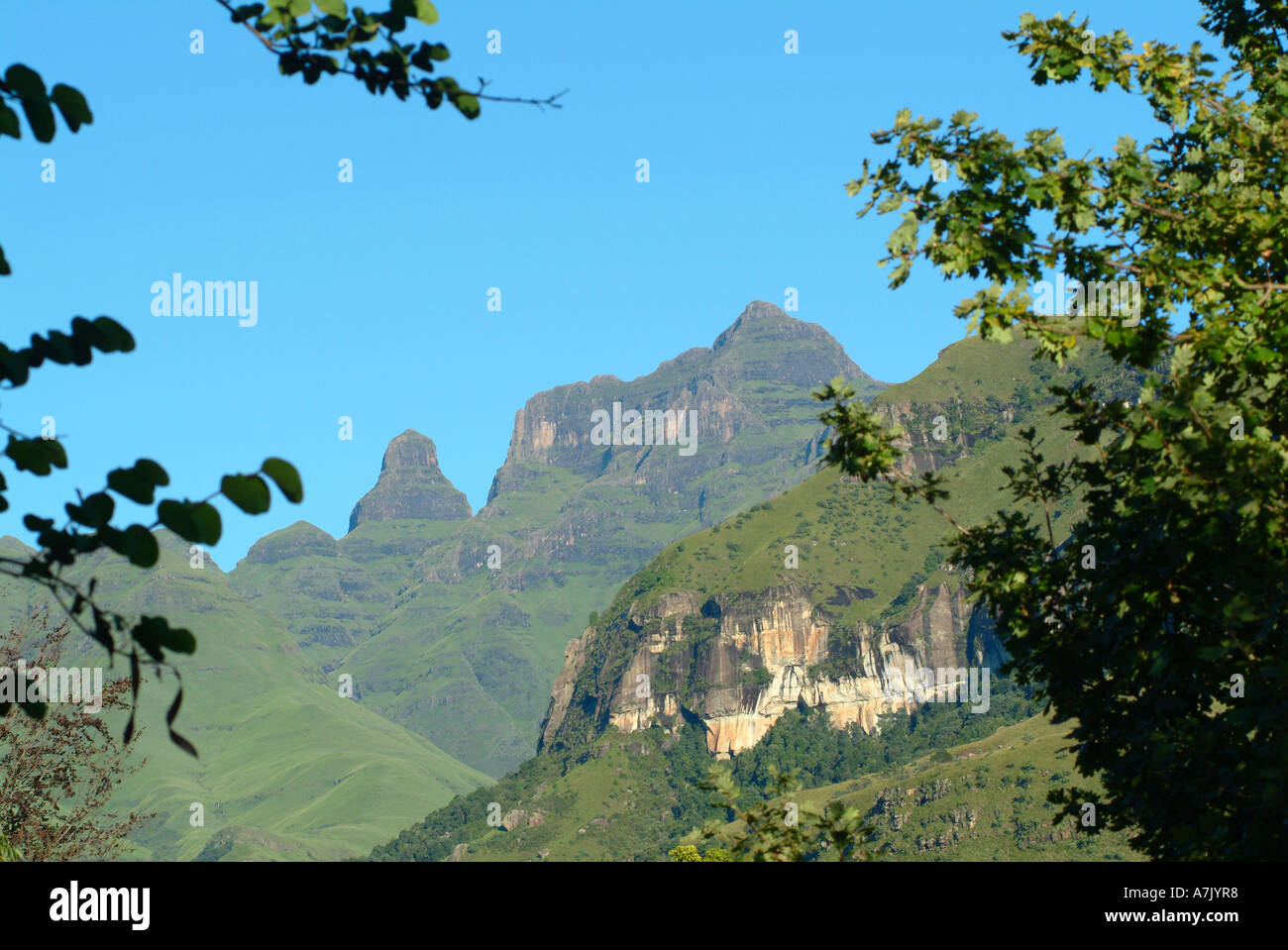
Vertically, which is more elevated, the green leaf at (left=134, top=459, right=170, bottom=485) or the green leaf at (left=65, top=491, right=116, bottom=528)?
the green leaf at (left=134, top=459, right=170, bottom=485)

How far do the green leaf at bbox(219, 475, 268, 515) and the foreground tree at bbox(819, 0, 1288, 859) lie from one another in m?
5.99

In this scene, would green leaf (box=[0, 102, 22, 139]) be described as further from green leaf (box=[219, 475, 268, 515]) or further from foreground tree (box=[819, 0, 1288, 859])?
foreground tree (box=[819, 0, 1288, 859])

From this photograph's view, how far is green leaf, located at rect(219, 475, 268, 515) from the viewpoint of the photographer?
10.4 feet

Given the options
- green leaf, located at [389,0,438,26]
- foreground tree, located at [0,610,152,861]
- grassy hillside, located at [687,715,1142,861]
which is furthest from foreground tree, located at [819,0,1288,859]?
grassy hillside, located at [687,715,1142,861]

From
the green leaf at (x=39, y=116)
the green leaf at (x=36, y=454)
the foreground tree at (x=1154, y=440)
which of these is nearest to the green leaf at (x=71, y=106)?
the green leaf at (x=39, y=116)

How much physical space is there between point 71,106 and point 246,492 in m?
1.38

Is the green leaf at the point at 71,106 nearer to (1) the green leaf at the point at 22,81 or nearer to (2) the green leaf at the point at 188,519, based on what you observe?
(1) the green leaf at the point at 22,81

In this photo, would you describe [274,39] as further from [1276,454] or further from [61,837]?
[61,837]

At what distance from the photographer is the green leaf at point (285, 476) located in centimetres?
321

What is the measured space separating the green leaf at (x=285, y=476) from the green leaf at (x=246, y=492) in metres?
0.04

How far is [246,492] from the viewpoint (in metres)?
3.17

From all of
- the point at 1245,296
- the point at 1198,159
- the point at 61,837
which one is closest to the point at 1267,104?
the point at 1198,159

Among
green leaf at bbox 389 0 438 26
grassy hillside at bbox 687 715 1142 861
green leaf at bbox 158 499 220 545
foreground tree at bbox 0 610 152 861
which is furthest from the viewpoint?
grassy hillside at bbox 687 715 1142 861
